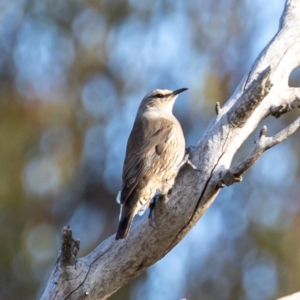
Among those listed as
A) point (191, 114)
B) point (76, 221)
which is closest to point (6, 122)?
point (76, 221)

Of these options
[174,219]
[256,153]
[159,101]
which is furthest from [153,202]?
[159,101]

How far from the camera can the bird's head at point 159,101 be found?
533cm

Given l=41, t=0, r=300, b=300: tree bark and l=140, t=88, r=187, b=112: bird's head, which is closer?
l=41, t=0, r=300, b=300: tree bark

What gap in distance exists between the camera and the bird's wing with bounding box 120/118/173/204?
4.41 m

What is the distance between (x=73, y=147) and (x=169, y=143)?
409cm

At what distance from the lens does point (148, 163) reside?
14.8 feet

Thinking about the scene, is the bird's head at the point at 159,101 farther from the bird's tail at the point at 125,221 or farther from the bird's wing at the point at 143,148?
the bird's tail at the point at 125,221

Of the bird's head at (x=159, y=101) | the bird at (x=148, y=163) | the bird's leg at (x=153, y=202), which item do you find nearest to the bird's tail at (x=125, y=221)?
the bird at (x=148, y=163)

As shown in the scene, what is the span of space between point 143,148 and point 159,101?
78 cm

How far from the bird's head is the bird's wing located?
0.28 meters

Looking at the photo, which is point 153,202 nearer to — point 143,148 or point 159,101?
point 143,148

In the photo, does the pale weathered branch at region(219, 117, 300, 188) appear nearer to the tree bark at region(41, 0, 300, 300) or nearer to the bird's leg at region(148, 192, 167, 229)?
the tree bark at region(41, 0, 300, 300)

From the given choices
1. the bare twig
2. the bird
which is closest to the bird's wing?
the bird

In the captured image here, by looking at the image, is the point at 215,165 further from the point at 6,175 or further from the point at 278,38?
the point at 6,175
